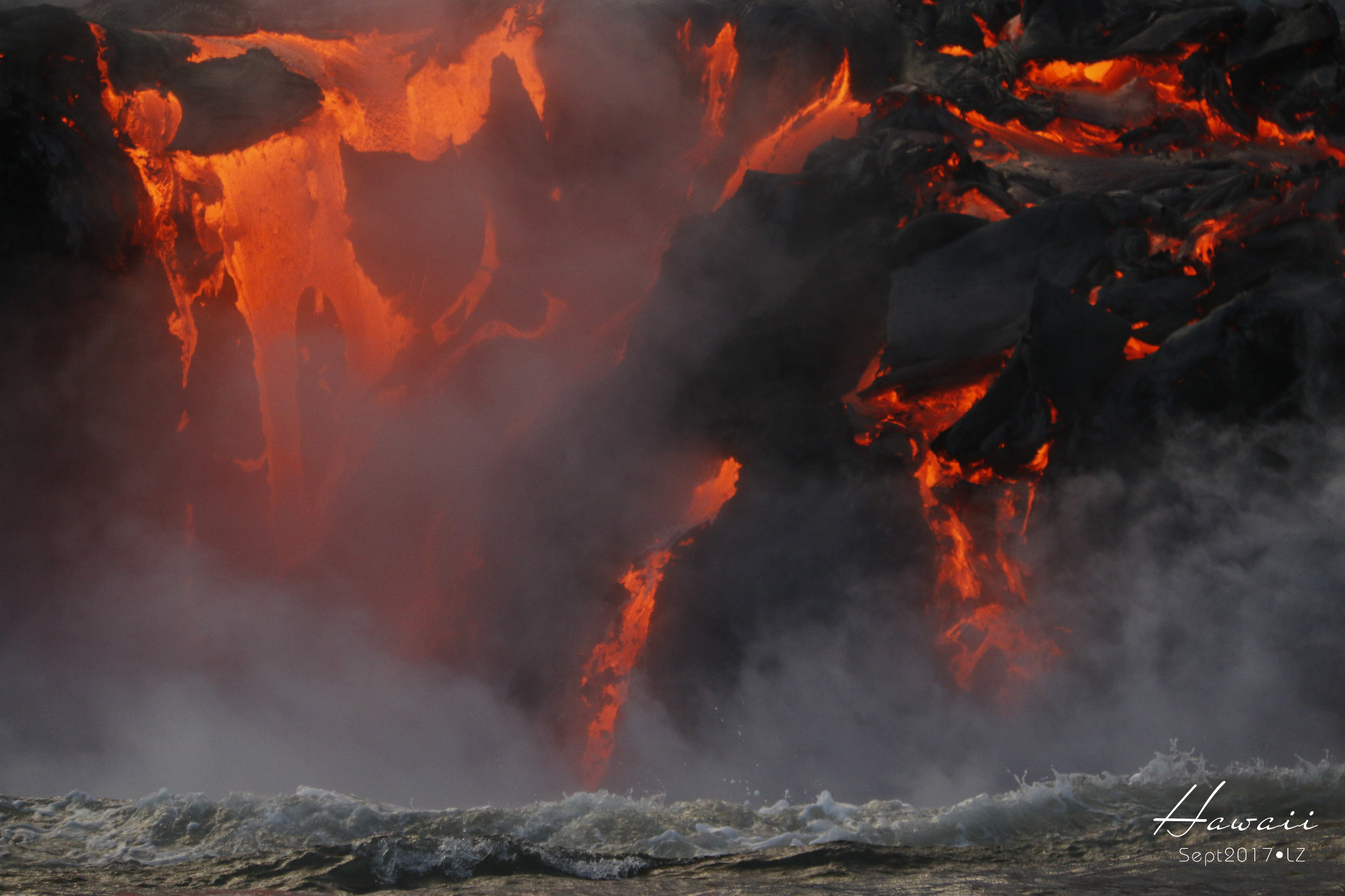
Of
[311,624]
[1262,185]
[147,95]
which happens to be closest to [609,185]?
[147,95]

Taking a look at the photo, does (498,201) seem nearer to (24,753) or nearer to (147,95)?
(147,95)

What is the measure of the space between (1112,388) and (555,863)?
6.61 metres

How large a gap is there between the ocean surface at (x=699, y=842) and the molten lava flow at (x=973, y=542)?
5.92 feet

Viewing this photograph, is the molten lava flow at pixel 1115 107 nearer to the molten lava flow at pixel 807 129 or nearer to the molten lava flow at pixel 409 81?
the molten lava flow at pixel 807 129

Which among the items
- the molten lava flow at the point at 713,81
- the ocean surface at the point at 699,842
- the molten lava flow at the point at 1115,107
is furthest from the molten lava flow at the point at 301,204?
the molten lava flow at the point at 1115,107

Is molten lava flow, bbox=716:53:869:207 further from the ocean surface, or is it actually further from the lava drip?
the ocean surface

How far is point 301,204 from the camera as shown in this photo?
11562mm

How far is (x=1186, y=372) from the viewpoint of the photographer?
28.8ft

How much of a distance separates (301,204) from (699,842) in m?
9.06

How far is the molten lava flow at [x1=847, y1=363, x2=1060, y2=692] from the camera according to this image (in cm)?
880

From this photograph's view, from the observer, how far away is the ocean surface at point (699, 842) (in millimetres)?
4910

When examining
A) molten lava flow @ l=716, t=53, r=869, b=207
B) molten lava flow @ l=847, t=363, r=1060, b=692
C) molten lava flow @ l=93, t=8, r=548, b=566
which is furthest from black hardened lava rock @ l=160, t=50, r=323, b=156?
molten lava flow @ l=847, t=363, r=1060, b=692

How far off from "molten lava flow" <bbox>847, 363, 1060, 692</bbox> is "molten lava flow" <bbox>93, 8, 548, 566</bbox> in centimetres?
504

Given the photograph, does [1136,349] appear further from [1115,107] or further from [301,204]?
[301,204]
